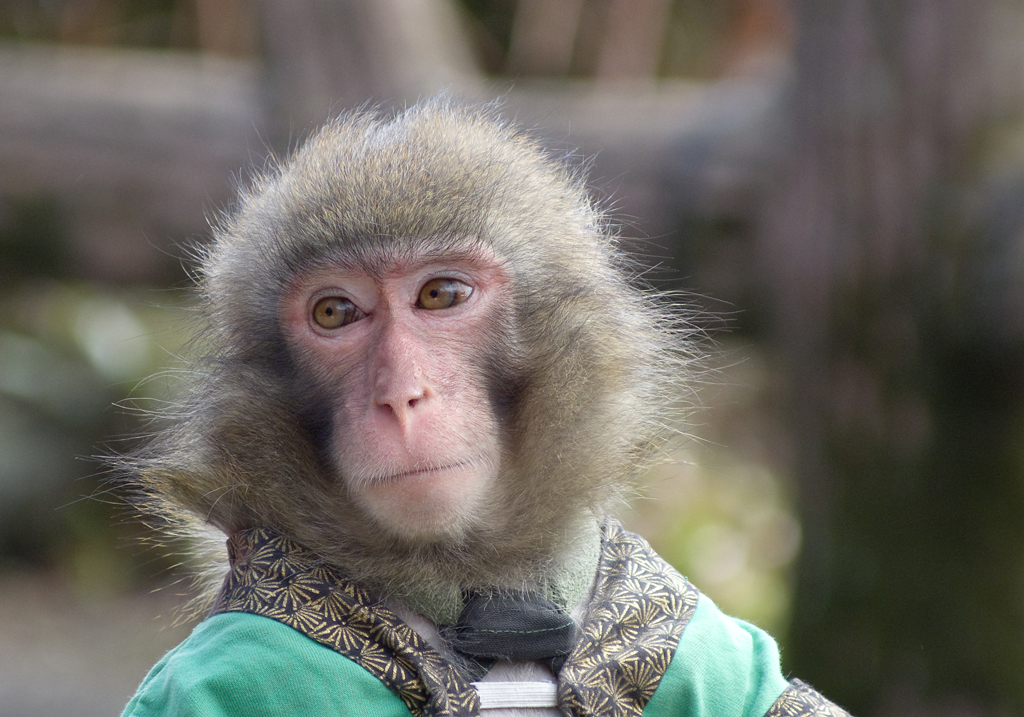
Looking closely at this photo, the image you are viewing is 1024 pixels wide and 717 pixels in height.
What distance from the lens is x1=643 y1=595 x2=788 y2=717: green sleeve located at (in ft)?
7.34

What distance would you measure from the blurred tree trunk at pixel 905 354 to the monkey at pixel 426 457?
1858 millimetres

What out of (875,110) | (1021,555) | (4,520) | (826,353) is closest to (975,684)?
(1021,555)

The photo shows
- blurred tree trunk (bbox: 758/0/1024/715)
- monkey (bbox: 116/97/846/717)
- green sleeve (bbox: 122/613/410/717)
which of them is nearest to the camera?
green sleeve (bbox: 122/613/410/717)

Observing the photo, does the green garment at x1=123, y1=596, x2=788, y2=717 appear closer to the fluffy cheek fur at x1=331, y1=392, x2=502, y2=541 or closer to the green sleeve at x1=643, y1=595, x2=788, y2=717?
the green sleeve at x1=643, y1=595, x2=788, y2=717

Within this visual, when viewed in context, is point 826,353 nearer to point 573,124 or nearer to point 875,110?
point 875,110

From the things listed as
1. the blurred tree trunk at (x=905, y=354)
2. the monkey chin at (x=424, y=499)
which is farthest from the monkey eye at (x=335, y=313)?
the blurred tree trunk at (x=905, y=354)

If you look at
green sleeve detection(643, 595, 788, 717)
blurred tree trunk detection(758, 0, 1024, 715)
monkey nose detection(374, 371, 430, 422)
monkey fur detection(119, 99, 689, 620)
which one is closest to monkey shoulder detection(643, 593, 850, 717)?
green sleeve detection(643, 595, 788, 717)

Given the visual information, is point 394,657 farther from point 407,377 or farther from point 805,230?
point 805,230

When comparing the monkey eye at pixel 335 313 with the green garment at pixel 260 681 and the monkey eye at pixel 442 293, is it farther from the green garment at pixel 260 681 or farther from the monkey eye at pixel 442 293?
the green garment at pixel 260 681

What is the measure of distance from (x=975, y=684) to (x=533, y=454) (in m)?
2.77

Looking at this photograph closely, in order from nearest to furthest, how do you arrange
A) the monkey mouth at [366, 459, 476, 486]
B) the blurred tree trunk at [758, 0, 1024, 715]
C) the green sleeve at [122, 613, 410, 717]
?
the green sleeve at [122, 613, 410, 717] < the monkey mouth at [366, 459, 476, 486] < the blurred tree trunk at [758, 0, 1024, 715]

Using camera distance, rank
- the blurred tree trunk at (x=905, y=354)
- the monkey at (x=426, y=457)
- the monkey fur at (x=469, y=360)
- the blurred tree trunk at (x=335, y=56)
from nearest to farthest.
Answer: the monkey at (x=426, y=457) < the monkey fur at (x=469, y=360) < the blurred tree trunk at (x=905, y=354) < the blurred tree trunk at (x=335, y=56)

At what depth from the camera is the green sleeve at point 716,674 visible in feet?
7.34

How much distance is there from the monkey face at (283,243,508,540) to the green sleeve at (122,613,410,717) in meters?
0.34
